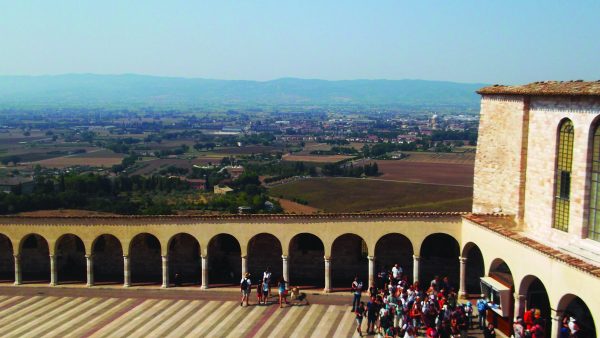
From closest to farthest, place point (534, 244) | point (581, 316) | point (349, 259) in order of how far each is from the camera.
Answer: point (581, 316) < point (534, 244) < point (349, 259)

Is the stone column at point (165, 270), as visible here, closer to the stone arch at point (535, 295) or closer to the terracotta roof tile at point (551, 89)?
the stone arch at point (535, 295)

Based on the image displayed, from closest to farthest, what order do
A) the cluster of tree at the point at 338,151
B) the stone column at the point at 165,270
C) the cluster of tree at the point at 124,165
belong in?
the stone column at the point at 165,270
the cluster of tree at the point at 124,165
the cluster of tree at the point at 338,151

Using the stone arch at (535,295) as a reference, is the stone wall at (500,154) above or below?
above

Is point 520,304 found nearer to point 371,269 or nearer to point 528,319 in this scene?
point 528,319

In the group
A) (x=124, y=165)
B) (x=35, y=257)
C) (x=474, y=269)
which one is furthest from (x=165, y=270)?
(x=124, y=165)

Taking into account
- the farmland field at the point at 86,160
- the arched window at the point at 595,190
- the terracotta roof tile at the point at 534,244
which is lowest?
the farmland field at the point at 86,160

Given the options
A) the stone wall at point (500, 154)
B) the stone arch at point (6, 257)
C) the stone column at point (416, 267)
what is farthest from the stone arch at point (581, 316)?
the stone arch at point (6, 257)
